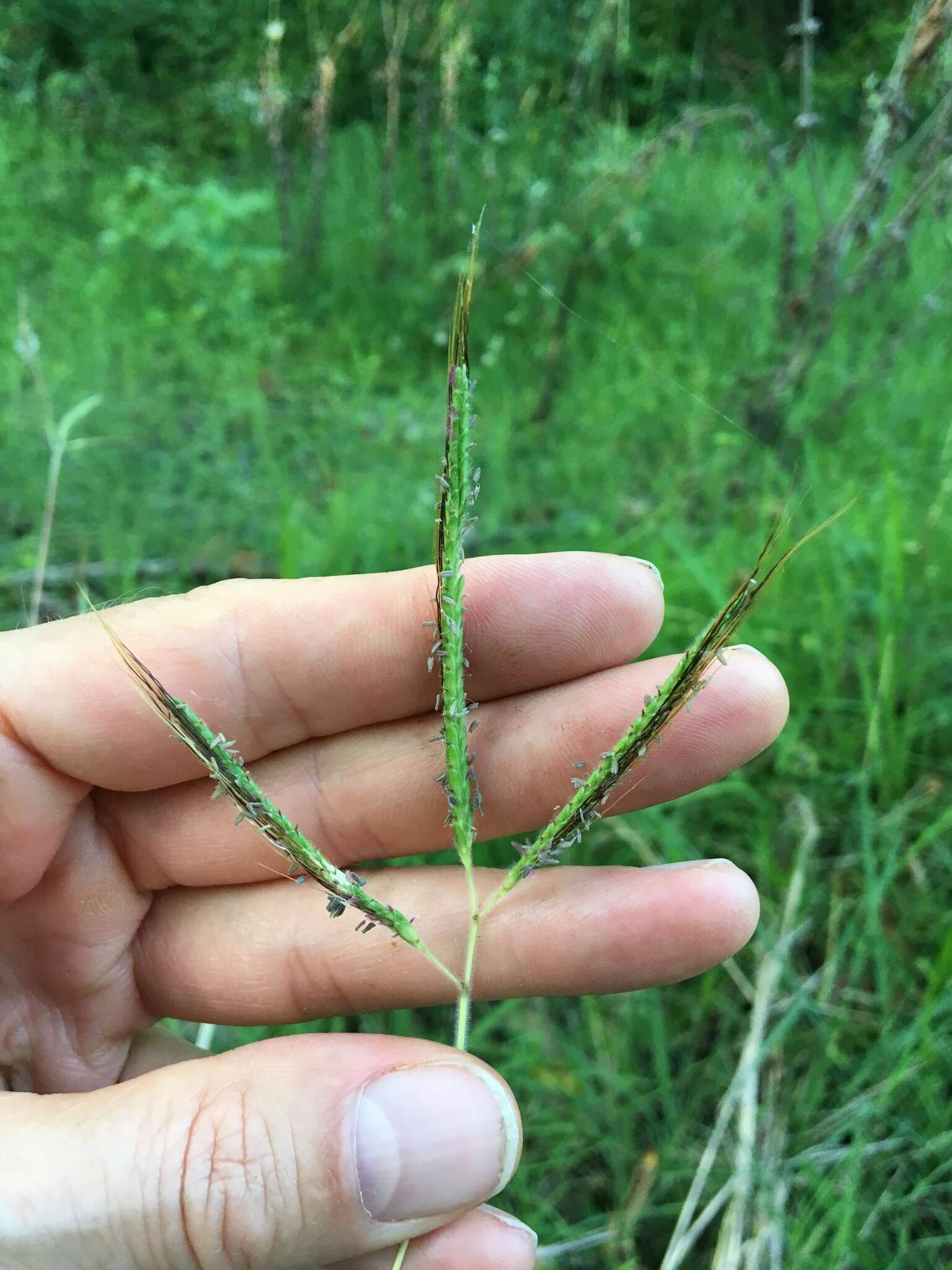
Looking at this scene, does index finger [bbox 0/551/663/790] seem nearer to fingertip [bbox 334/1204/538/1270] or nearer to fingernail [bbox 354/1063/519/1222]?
fingernail [bbox 354/1063/519/1222]

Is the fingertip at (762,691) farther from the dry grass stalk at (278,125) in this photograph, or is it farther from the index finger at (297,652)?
the dry grass stalk at (278,125)

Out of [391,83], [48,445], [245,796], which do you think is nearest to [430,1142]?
[245,796]

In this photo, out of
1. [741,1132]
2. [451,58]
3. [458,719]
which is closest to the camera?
[458,719]

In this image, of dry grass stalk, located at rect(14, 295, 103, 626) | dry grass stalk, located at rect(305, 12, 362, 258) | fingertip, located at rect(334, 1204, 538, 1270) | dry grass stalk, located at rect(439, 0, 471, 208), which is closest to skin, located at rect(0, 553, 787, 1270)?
fingertip, located at rect(334, 1204, 538, 1270)

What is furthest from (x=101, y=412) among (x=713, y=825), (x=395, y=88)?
(x=713, y=825)

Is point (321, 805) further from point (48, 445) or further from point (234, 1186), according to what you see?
point (48, 445)

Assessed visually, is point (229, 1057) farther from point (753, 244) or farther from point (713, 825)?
point (753, 244)
